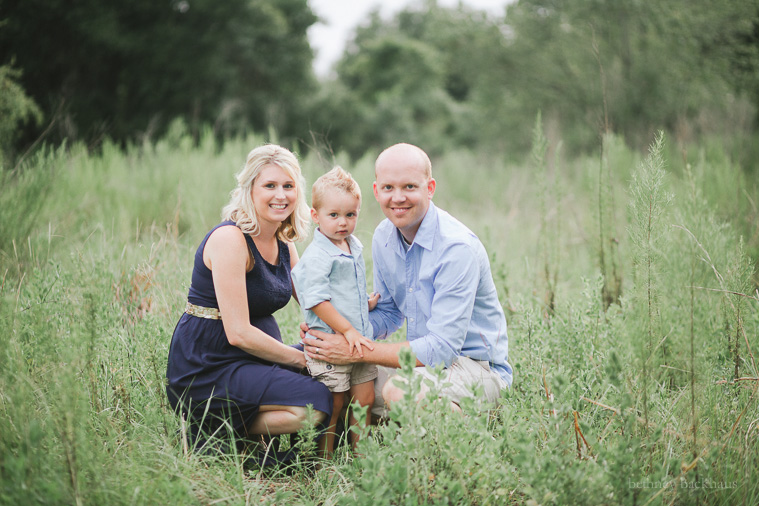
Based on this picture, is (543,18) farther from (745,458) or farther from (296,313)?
(745,458)

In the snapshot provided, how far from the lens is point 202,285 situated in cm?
263

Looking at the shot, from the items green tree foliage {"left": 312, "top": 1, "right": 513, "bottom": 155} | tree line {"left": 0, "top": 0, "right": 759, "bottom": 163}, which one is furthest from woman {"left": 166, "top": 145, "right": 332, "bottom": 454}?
green tree foliage {"left": 312, "top": 1, "right": 513, "bottom": 155}

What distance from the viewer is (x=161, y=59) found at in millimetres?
14641

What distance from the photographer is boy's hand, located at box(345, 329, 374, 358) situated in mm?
2428

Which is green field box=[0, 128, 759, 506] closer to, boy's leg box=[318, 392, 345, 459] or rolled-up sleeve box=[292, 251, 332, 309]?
boy's leg box=[318, 392, 345, 459]

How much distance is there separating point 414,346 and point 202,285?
1095 millimetres

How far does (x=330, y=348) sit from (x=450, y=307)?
59 centimetres

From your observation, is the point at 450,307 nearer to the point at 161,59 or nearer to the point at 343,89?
the point at 161,59

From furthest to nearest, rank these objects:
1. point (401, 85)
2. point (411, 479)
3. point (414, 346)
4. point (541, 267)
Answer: point (401, 85) → point (541, 267) → point (414, 346) → point (411, 479)

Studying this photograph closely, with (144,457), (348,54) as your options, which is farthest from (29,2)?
(348,54)

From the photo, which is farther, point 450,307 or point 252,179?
point 252,179

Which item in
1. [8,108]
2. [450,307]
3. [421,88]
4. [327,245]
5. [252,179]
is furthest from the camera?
[421,88]

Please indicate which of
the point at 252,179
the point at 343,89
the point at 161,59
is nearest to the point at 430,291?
the point at 252,179

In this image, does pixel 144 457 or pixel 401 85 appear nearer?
pixel 144 457
